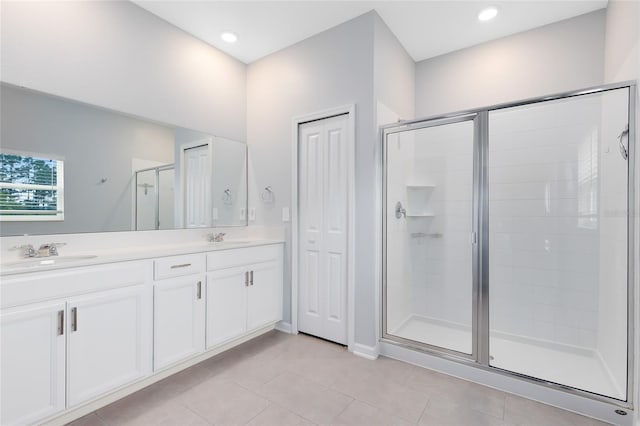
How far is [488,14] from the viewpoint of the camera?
8.04 ft

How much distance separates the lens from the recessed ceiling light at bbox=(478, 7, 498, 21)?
7.84 feet

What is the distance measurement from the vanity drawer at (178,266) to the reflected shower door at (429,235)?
59.5 inches

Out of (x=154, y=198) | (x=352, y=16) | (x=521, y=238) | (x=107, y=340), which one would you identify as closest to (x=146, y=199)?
(x=154, y=198)

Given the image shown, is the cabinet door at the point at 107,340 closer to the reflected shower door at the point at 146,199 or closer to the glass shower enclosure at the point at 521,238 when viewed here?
the reflected shower door at the point at 146,199

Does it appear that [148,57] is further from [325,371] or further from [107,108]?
[325,371]

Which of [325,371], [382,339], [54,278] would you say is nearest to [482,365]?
[382,339]

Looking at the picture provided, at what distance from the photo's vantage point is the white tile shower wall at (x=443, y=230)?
2676mm

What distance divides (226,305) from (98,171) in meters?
1.37

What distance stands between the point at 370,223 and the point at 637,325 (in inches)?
65.1

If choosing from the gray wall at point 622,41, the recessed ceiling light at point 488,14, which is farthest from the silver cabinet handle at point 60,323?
the recessed ceiling light at point 488,14

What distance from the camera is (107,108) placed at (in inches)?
86.3

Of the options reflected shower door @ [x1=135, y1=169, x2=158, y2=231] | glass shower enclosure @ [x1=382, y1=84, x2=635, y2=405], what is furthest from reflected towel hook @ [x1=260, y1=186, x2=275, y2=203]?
glass shower enclosure @ [x1=382, y1=84, x2=635, y2=405]

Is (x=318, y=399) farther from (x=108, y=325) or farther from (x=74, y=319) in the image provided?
(x=74, y=319)

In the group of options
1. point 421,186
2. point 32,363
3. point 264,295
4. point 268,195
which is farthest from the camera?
point 268,195
